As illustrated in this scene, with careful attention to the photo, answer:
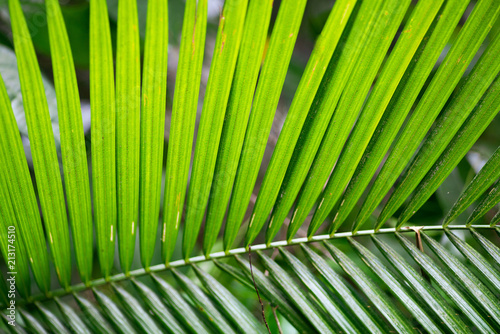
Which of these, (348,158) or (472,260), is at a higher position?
(348,158)

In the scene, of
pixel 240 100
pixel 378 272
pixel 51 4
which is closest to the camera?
pixel 51 4

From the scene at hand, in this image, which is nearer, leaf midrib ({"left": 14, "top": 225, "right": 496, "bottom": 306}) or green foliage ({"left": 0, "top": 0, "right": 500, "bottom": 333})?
green foliage ({"left": 0, "top": 0, "right": 500, "bottom": 333})

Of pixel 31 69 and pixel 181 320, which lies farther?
pixel 181 320

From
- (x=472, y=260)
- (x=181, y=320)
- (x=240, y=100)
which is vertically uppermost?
(x=240, y=100)

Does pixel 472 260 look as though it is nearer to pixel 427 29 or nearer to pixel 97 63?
pixel 427 29

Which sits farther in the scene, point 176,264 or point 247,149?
point 176,264

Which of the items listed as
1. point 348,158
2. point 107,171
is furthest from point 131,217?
point 348,158

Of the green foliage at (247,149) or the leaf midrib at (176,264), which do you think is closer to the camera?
the green foliage at (247,149)

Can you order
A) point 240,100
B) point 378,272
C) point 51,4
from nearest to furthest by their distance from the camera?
point 51,4 → point 240,100 → point 378,272
